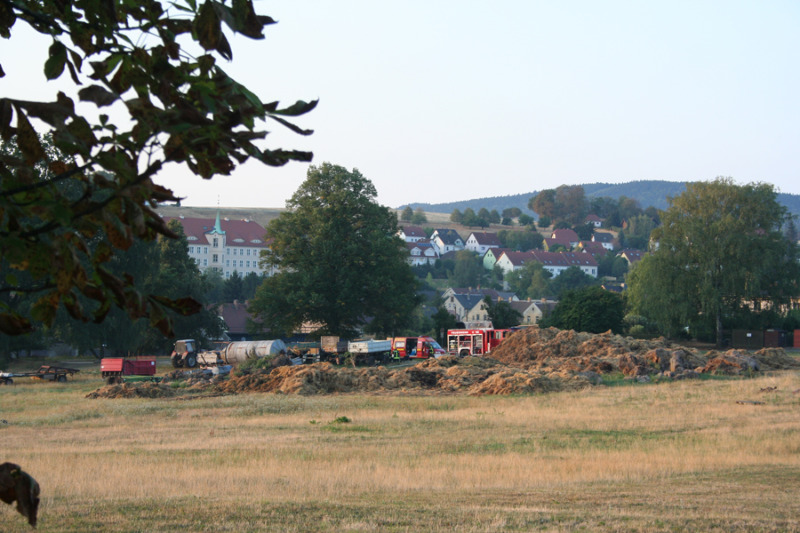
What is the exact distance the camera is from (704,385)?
119 ft

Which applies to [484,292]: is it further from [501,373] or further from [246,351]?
[501,373]

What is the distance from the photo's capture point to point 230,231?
546 feet

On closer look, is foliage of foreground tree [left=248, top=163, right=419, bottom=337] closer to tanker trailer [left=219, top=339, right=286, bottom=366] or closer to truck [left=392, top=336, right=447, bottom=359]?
truck [left=392, top=336, right=447, bottom=359]

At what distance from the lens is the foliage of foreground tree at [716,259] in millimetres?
67375

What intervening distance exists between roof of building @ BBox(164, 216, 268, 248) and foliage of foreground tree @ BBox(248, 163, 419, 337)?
97588 millimetres

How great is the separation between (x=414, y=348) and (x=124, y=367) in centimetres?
1909

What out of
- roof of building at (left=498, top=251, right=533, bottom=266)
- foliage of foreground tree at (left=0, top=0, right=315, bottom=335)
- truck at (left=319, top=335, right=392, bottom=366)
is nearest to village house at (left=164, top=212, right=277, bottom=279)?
roof of building at (left=498, top=251, right=533, bottom=266)

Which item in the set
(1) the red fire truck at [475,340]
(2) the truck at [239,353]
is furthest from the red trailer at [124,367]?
(1) the red fire truck at [475,340]

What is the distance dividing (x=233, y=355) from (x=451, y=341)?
51.7 ft

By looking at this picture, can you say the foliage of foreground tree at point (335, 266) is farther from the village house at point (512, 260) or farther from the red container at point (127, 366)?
the village house at point (512, 260)

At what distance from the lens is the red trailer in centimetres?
4516

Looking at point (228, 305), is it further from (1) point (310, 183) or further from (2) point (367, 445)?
(2) point (367, 445)

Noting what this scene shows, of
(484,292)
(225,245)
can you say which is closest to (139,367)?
(484,292)

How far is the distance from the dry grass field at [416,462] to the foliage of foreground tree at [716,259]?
36.0 m
